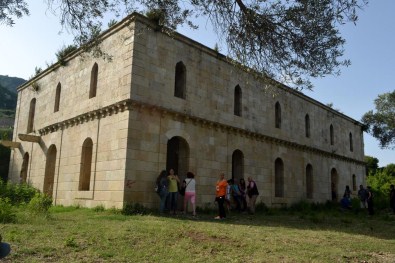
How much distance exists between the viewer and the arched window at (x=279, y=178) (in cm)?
1989

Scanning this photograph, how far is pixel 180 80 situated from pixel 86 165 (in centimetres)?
537

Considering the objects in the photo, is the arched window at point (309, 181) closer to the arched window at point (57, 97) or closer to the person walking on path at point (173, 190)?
the person walking on path at point (173, 190)

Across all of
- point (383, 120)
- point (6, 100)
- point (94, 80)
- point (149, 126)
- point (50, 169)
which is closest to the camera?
point (149, 126)

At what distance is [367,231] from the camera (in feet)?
38.7

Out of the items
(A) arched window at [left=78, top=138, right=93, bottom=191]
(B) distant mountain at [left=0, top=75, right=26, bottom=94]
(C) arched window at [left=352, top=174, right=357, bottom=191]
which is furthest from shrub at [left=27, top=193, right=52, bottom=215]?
(B) distant mountain at [left=0, top=75, right=26, bottom=94]

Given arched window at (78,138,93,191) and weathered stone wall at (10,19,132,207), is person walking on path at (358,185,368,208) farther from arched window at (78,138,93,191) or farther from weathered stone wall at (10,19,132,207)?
arched window at (78,138,93,191)

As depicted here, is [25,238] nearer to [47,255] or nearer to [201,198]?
[47,255]

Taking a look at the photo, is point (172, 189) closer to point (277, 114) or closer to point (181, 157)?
point (181, 157)

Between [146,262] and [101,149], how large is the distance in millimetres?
8518

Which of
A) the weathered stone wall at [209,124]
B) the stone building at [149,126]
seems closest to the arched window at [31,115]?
the stone building at [149,126]

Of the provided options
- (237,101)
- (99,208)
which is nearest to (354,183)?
(237,101)

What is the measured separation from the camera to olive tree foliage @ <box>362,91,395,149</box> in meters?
35.6

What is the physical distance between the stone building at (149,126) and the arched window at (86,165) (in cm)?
4

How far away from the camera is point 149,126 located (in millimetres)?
13609
